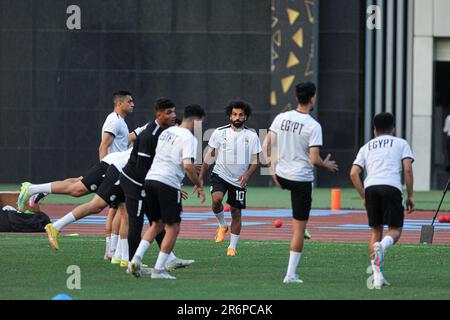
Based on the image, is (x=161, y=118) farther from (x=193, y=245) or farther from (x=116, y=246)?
(x=193, y=245)

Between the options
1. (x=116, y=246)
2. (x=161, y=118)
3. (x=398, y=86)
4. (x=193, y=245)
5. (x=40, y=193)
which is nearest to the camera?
(x=161, y=118)

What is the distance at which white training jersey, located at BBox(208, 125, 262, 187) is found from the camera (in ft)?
57.7

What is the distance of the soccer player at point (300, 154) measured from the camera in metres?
13.8

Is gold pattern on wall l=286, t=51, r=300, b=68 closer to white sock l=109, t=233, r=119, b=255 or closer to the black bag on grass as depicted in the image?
the black bag on grass

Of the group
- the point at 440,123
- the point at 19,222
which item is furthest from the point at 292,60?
the point at 19,222

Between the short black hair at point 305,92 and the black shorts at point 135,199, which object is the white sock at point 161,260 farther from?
the short black hair at point 305,92

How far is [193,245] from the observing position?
60.3ft

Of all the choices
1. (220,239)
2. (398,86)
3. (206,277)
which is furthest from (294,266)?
(398,86)

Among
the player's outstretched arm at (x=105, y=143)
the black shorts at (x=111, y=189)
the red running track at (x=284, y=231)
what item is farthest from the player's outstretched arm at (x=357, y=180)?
the red running track at (x=284, y=231)

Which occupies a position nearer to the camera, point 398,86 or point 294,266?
point 294,266

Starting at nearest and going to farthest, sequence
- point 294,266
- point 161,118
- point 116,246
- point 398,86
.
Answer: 1. point 294,266
2. point 161,118
3. point 116,246
4. point 398,86

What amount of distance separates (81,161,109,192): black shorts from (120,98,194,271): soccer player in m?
1.80

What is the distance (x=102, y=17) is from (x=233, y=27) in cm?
395

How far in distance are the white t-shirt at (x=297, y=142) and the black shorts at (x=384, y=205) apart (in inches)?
33.3
